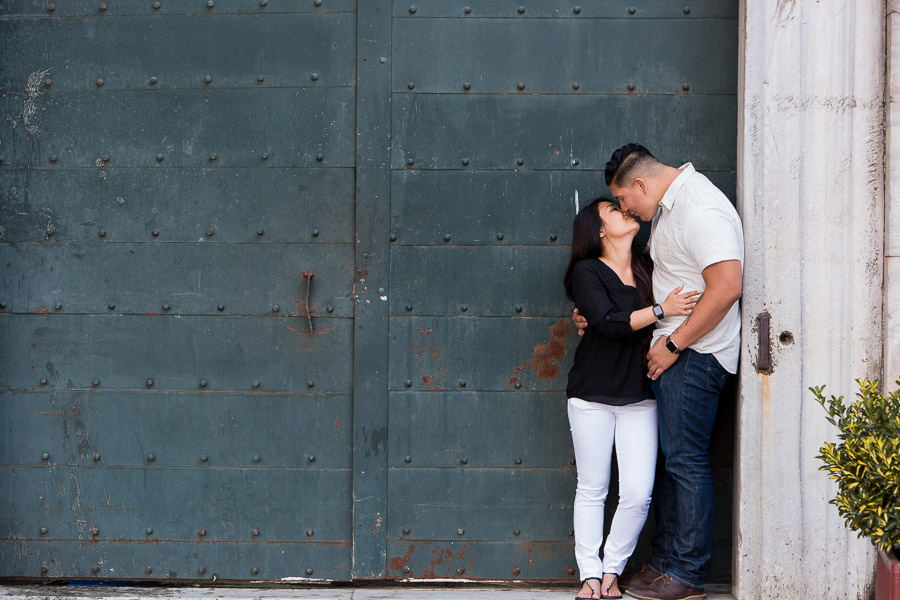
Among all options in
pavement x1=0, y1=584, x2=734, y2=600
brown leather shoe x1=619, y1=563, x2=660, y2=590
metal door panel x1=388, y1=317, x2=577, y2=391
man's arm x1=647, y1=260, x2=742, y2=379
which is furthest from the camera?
metal door panel x1=388, y1=317, x2=577, y2=391

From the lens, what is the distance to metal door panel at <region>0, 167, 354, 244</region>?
3.27 m

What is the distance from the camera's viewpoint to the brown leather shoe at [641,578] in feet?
9.97

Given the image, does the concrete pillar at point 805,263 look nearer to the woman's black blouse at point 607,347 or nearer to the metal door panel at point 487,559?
the woman's black blouse at point 607,347

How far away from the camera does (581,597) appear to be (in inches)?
118

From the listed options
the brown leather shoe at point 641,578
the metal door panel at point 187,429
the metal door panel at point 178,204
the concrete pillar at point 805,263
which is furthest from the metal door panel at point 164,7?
the brown leather shoe at point 641,578

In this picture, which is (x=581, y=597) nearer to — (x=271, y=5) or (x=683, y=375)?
(x=683, y=375)

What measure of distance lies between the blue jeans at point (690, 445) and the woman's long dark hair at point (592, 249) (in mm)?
281

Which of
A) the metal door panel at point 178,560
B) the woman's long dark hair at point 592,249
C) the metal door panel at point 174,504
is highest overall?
the woman's long dark hair at point 592,249

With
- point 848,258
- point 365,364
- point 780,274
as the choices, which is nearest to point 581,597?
point 365,364

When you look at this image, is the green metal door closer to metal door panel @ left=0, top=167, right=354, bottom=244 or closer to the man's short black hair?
A: metal door panel @ left=0, top=167, right=354, bottom=244

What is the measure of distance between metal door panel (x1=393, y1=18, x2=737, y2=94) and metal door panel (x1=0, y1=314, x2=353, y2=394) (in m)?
1.07

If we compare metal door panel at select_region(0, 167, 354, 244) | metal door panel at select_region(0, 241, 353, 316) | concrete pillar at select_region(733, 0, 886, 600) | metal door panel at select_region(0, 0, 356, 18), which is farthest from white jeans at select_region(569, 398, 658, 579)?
metal door panel at select_region(0, 0, 356, 18)

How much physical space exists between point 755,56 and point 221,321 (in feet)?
7.39

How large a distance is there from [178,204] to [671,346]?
1976 millimetres
